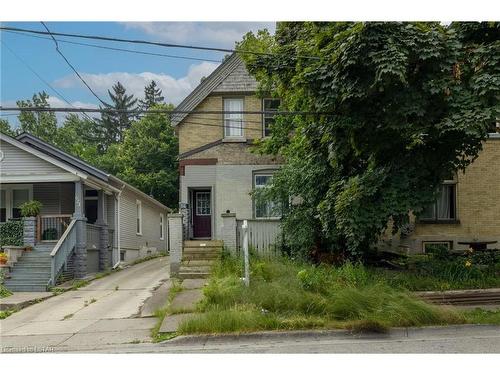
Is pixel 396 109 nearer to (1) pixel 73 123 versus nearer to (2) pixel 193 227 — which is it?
(2) pixel 193 227

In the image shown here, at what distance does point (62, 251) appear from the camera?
1725cm

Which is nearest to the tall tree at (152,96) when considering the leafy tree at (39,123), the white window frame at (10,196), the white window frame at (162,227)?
the leafy tree at (39,123)

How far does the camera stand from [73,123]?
61.7 m

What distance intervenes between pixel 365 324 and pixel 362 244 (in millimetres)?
3598

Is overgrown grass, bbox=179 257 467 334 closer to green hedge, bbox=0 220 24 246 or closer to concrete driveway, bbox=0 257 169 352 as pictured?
concrete driveway, bbox=0 257 169 352

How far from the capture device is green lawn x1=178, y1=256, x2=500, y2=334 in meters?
9.38

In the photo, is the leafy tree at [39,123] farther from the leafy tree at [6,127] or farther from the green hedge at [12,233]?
the green hedge at [12,233]

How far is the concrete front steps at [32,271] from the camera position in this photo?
52.5 ft

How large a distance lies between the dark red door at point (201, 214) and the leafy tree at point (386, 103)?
30.8 ft

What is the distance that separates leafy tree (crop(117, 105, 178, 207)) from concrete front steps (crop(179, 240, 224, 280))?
24966 millimetres

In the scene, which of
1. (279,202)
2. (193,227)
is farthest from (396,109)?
(193,227)

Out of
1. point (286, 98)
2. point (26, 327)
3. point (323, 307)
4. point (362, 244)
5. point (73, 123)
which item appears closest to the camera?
point (323, 307)

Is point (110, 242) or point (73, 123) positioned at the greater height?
point (73, 123)

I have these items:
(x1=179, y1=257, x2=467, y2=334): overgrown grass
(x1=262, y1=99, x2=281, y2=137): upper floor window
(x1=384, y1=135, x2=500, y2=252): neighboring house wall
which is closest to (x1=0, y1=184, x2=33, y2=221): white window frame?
(x1=262, y1=99, x2=281, y2=137): upper floor window
